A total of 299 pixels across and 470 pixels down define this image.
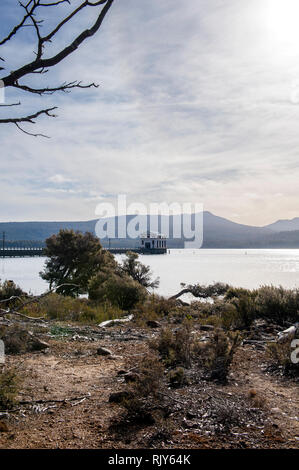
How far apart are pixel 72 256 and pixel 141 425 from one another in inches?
871

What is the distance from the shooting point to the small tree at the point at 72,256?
24.4 metres

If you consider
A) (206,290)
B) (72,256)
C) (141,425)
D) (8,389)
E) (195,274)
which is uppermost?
(72,256)

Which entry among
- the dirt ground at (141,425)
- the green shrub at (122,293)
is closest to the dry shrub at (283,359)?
the dirt ground at (141,425)

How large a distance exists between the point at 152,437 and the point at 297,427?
4.78 feet

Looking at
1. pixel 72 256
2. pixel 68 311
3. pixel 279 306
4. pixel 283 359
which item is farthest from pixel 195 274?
pixel 283 359

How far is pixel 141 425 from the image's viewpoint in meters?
3.93

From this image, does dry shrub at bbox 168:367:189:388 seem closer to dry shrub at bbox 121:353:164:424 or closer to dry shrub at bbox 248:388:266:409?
dry shrub at bbox 121:353:164:424

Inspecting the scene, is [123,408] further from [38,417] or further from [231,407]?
[231,407]

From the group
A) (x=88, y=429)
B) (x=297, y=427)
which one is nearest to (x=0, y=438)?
(x=88, y=429)

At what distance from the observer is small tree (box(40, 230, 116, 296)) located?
2444cm

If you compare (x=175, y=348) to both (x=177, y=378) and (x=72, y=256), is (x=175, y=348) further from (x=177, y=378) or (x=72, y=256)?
(x=72, y=256)

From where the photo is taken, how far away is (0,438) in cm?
371

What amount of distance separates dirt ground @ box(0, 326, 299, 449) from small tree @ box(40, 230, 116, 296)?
18.1 metres

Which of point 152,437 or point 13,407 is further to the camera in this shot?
point 13,407
